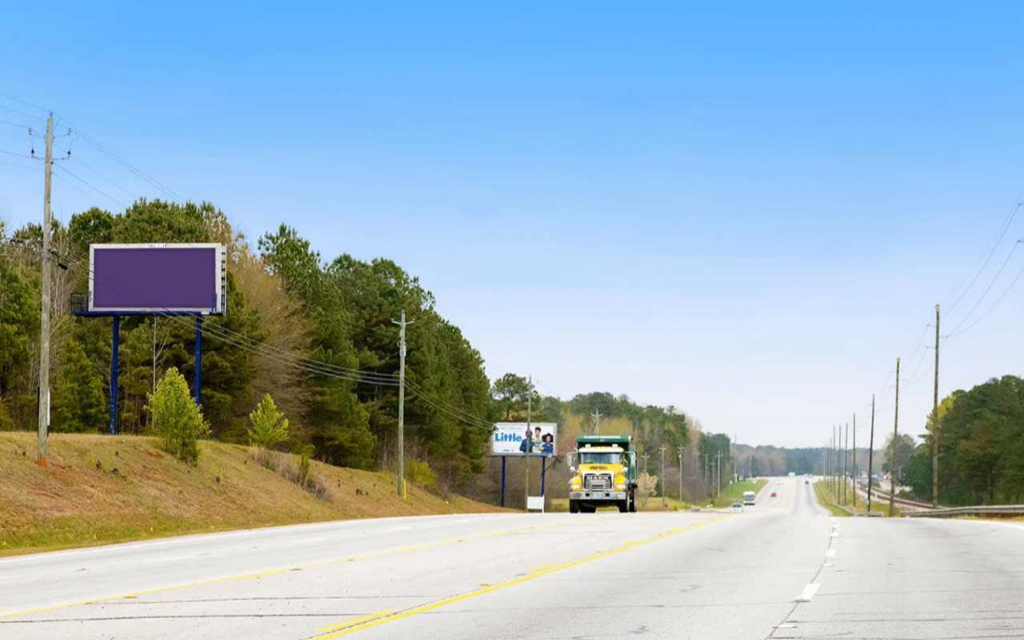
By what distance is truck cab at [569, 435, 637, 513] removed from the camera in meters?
55.7

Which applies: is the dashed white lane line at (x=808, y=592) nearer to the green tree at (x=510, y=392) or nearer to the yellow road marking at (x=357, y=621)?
the yellow road marking at (x=357, y=621)

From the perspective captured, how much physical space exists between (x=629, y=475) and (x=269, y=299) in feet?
116

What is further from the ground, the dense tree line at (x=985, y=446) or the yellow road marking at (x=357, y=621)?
the yellow road marking at (x=357, y=621)

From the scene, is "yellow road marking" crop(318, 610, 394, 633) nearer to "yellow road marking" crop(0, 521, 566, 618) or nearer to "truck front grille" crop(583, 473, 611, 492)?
"yellow road marking" crop(0, 521, 566, 618)

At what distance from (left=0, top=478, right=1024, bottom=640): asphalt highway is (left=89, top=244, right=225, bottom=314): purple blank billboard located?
26.9 meters

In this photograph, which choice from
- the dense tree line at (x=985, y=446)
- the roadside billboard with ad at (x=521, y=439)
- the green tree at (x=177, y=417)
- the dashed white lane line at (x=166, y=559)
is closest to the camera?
the dashed white lane line at (x=166, y=559)

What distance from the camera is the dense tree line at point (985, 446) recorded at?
124438mm

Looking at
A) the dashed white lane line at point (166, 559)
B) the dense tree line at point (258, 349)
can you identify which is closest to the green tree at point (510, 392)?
the dense tree line at point (258, 349)

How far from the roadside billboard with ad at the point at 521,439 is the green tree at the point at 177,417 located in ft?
223

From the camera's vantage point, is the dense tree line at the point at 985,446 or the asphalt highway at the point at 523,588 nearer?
the asphalt highway at the point at 523,588

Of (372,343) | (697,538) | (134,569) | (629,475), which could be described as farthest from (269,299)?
(134,569)

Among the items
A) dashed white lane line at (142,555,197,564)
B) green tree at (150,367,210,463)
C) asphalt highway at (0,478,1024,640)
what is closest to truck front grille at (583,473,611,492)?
green tree at (150,367,210,463)

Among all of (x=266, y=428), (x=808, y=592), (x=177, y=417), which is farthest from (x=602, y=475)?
(x=808, y=592)

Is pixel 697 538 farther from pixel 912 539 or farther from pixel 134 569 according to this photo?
pixel 134 569
